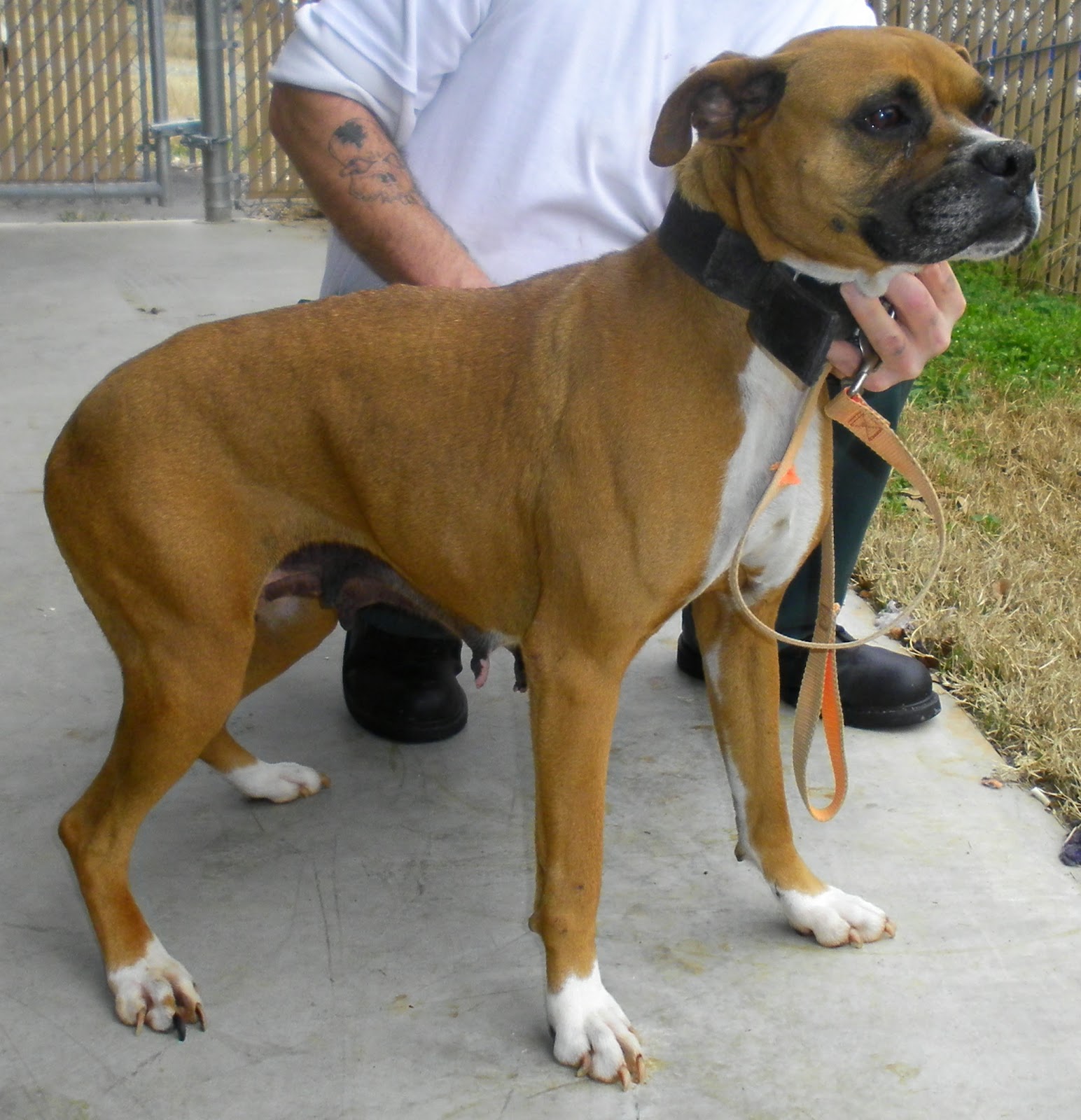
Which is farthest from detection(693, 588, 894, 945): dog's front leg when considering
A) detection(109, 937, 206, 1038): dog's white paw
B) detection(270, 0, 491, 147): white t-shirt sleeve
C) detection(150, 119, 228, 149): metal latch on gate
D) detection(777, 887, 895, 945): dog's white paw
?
detection(150, 119, 228, 149): metal latch on gate

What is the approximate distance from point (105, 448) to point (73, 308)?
4.54m

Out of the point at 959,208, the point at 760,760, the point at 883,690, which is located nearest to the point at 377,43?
the point at 959,208

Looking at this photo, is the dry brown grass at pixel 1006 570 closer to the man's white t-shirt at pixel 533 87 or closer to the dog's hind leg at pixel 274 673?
the man's white t-shirt at pixel 533 87

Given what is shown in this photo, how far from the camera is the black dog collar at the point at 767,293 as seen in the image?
2137 millimetres

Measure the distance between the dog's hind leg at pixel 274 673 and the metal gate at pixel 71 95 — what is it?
6.47 metres

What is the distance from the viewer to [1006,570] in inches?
163

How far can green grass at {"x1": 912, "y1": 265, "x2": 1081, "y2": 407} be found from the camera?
598cm

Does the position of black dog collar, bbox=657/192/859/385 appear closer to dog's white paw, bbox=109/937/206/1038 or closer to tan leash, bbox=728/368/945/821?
tan leash, bbox=728/368/945/821

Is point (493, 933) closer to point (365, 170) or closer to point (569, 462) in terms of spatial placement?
point (569, 462)

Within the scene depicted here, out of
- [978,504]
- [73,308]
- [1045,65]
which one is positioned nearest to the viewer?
[978,504]

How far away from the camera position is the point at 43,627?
379cm

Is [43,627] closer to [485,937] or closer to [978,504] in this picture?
[485,937]

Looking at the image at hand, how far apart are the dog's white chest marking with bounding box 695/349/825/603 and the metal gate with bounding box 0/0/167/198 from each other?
728 cm

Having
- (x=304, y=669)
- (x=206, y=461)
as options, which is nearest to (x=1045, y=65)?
(x=304, y=669)
